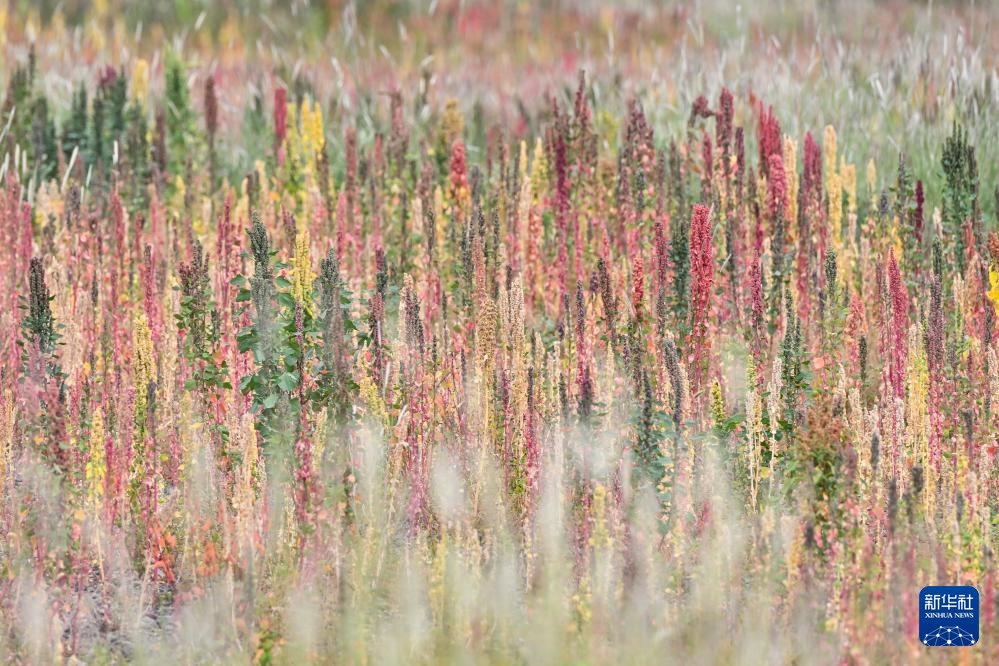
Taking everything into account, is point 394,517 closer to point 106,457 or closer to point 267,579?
point 267,579

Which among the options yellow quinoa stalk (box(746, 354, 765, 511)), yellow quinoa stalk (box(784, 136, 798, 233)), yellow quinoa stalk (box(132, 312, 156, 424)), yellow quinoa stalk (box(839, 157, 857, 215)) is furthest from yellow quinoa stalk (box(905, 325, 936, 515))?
yellow quinoa stalk (box(132, 312, 156, 424))

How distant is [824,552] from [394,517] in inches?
49.6

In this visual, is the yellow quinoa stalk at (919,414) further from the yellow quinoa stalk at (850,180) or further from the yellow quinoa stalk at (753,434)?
the yellow quinoa stalk at (850,180)

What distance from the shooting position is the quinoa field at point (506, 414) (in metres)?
3.56

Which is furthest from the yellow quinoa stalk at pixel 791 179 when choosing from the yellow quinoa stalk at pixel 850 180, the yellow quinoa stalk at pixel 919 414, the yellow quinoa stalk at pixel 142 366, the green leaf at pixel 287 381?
the yellow quinoa stalk at pixel 142 366

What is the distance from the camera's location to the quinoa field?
3564 mm

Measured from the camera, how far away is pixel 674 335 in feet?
16.5

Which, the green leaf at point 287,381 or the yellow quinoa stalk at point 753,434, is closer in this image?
the yellow quinoa stalk at point 753,434

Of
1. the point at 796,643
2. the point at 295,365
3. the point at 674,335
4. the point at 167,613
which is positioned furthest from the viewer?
the point at 674,335

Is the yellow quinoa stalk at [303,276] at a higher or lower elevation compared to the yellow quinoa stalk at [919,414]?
higher

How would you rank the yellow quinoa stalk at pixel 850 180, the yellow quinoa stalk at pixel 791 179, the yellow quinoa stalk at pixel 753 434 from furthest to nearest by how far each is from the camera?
the yellow quinoa stalk at pixel 850 180 < the yellow quinoa stalk at pixel 791 179 < the yellow quinoa stalk at pixel 753 434

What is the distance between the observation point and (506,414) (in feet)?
14.1

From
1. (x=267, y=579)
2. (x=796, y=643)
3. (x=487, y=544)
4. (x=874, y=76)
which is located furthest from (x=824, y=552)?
(x=874, y=76)

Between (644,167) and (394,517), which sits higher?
(644,167)
